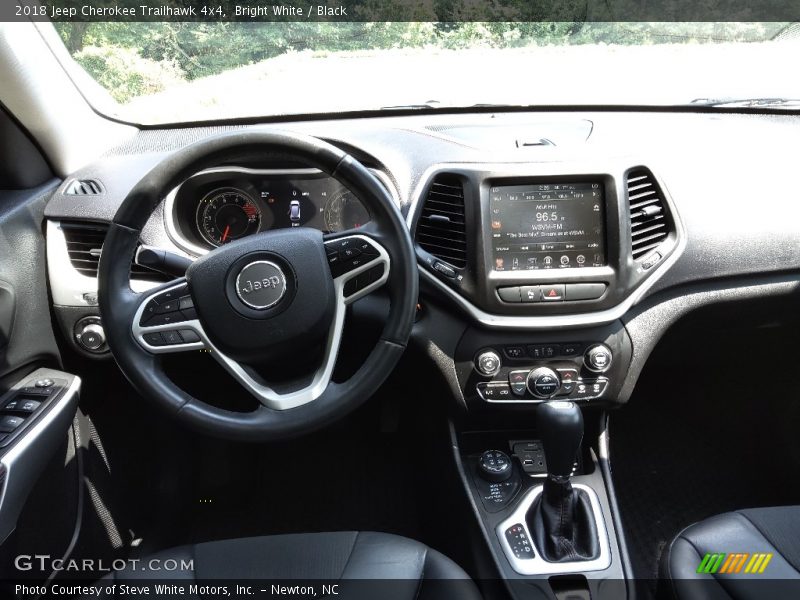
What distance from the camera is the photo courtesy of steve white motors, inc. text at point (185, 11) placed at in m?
1.72

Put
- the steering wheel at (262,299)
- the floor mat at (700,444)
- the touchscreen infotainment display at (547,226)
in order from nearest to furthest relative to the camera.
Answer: the steering wheel at (262,299)
the touchscreen infotainment display at (547,226)
the floor mat at (700,444)

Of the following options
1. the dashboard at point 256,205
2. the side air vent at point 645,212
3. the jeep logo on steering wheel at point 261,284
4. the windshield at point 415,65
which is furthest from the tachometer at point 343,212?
the side air vent at point 645,212

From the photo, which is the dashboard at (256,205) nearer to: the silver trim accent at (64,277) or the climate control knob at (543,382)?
the silver trim accent at (64,277)

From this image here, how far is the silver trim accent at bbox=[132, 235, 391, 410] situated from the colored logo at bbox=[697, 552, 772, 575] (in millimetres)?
927

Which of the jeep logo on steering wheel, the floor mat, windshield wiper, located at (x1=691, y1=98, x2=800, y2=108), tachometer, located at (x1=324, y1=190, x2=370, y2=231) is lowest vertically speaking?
the floor mat

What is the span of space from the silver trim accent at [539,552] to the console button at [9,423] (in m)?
1.22

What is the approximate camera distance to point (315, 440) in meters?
2.53

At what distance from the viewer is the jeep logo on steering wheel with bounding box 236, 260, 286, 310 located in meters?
1.37

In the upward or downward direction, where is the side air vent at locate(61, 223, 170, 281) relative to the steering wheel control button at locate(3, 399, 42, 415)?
upward

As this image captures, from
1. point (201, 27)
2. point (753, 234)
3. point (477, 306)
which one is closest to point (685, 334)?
point (753, 234)

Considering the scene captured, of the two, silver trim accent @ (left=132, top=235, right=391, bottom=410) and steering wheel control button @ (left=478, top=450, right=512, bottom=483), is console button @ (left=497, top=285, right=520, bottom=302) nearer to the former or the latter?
→ silver trim accent @ (left=132, top=235, right=391, bottom=410)

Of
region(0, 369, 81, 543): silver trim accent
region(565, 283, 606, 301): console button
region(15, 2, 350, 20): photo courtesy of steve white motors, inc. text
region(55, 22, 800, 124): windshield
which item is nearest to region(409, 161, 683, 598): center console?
region(565, 283, 606, 301): console button

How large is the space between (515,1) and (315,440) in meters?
1.68

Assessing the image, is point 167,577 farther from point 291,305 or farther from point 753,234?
point 753,234
